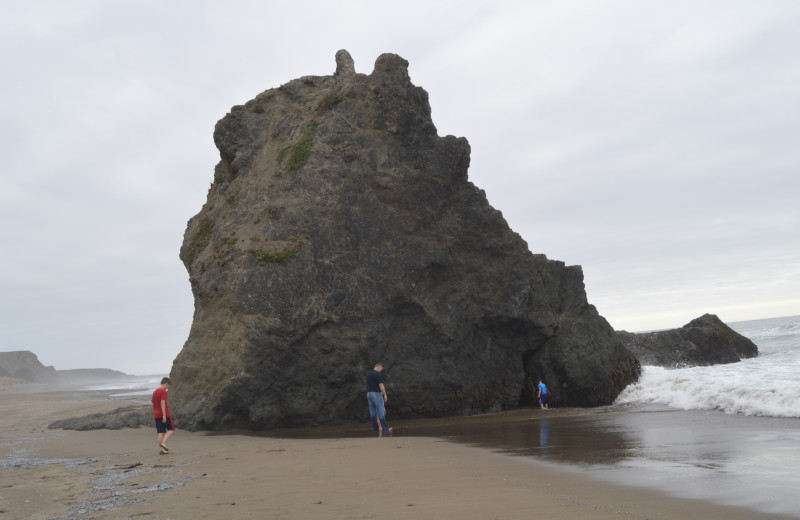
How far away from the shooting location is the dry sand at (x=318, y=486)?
5156mm

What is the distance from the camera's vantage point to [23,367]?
80188 millimetres

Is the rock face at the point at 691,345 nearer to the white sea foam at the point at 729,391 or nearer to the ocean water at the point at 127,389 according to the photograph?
the white sea foam at the point at 729,391

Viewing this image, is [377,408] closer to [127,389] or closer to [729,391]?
[729,391]

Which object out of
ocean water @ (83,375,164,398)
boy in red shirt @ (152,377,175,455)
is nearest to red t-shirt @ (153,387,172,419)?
boy in red shirt @ (152,377,175,455)

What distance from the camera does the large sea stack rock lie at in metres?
13.5

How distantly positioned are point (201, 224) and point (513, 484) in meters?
13.1

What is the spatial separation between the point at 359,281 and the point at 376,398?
9.91ft

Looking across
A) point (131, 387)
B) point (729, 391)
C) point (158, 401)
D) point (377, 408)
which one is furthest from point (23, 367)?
point (729, 391)

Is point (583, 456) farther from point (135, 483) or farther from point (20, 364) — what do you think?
point (20, 364)

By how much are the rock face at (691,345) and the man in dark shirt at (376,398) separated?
51.7ft

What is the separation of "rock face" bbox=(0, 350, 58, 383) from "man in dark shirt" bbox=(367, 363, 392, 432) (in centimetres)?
7850

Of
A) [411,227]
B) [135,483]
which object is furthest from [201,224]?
[135,483]

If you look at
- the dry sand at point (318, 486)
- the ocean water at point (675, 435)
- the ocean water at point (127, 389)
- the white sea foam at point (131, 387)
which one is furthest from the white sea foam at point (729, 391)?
the white sea foam at point (131, 387)

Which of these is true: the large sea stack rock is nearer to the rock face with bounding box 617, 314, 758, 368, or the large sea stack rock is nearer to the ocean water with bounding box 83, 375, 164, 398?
the rock face with bounding box 617, 314, 758, 368
